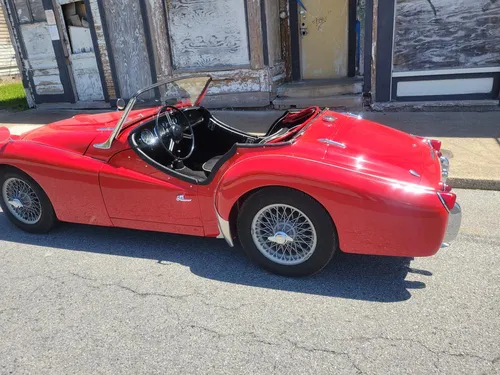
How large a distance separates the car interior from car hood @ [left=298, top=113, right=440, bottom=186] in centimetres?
36

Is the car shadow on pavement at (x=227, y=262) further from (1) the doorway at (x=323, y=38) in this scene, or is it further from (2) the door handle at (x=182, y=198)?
(1) the doorway at (x=323, y=38)

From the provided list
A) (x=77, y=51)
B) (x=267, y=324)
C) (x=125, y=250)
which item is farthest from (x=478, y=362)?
(x=77, y=51)

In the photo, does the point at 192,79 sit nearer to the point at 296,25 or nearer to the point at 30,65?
the point at 296,25

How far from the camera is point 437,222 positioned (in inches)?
98.9

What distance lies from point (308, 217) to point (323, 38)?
7.51 meters

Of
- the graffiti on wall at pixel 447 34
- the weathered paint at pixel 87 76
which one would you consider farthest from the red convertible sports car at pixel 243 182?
the weathered paint at pixel 87 76

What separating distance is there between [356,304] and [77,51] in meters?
9.98

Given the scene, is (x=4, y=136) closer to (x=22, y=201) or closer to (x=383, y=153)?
(x=22, y=201)

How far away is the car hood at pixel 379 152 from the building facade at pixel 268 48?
16.3 ft

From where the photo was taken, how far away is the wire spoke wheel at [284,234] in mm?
2861

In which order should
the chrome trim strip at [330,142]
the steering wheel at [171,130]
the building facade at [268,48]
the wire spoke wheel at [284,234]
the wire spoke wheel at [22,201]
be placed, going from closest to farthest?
the wire spoke wheel at [284,234], the chrome trim strip at [330,142], the steering wheel at [171,130], the wire spoke wheel at [22,201], the building facade at [268,48]

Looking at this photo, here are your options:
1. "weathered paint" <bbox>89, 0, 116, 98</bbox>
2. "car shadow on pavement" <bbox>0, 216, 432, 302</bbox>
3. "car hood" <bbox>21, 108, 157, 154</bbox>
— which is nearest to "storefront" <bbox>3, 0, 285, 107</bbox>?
"weathered paint" <bbox>89, 0, 116, 98</bbox>

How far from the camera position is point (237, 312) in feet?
8.86

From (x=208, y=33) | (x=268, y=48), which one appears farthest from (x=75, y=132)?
(x=208, y=33)
